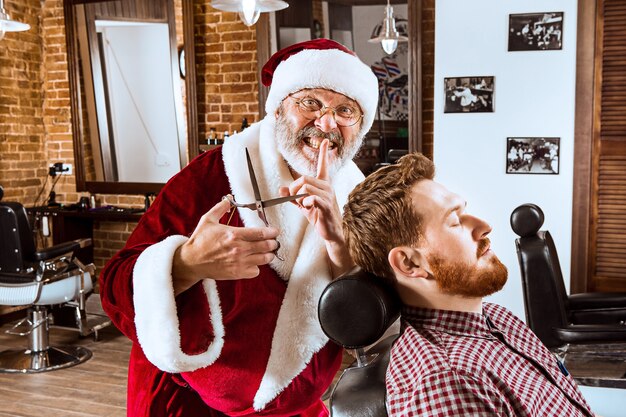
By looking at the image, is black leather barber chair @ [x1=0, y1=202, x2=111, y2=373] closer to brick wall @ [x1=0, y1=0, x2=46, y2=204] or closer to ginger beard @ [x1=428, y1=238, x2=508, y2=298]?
brick wall @ [x1=0, y1=0, x2=46, y2=204]

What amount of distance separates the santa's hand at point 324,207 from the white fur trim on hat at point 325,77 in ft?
0.60

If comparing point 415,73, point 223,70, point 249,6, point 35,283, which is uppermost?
point 249,6

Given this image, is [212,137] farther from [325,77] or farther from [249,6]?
[325,77]

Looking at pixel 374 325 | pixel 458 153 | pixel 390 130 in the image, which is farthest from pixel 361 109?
pixel 390 130

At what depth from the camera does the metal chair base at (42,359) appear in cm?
438

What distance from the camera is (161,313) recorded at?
1.34m

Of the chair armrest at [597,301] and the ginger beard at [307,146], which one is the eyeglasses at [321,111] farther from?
the chair armrest at [597,301]

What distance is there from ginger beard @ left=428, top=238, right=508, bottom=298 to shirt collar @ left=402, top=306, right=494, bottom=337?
4 centimetres

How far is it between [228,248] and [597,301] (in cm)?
274

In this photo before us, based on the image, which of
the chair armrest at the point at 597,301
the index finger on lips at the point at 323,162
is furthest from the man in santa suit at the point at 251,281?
the chair armrest at the point at 597,301

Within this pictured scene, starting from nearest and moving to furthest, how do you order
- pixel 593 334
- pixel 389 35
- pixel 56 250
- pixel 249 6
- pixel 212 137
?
1. pixel 593 334
2. pixel 249 6
3. pixel 389 35
4. pixel 56 250
5. pixel 212 137

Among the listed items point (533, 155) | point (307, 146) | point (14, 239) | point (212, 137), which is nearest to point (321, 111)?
point (307, 146)

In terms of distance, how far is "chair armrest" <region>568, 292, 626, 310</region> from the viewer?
3383 millimetres

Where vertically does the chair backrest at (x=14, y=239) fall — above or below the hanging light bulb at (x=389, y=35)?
below
